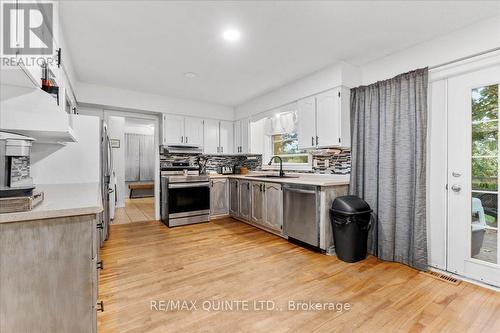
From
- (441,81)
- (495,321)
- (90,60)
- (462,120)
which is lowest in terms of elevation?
(495,321)

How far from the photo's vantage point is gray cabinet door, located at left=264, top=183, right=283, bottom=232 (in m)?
3.55

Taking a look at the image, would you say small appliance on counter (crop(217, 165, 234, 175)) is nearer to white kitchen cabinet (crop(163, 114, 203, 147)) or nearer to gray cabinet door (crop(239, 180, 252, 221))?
white kitchen cabinet (crop(163, 114, 203, 147))

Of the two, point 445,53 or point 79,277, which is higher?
point 445,53

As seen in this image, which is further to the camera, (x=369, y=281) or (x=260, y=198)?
(x=260, y=198)

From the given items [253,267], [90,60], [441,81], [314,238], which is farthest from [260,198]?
[90,60]

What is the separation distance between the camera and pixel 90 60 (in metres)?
3.07

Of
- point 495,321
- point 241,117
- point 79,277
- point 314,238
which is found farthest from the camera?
point 241,117

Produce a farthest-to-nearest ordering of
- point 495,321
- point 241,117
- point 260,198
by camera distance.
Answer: point 241,117 → point 260,198 → point 495,321

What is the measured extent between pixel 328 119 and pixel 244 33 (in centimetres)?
162

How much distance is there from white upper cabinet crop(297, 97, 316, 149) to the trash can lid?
1.03 metres

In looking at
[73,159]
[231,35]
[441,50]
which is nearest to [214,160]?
[73,159]

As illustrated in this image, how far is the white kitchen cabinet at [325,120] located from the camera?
3.20 meters

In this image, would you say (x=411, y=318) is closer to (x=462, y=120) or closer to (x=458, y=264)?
(x=458, y=264)

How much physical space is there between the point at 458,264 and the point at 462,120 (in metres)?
1.46
